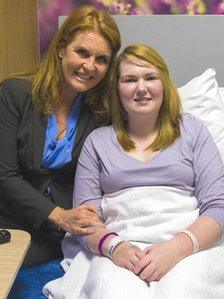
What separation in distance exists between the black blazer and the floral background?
79 centimetres

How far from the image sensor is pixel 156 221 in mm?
1407

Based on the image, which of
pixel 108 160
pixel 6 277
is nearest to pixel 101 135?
pixel 108 160

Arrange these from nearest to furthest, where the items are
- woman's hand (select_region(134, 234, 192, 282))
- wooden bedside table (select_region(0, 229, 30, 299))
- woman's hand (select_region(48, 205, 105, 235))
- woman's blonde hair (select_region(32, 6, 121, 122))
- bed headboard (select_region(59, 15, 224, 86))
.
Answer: wooden bedside table (select_region(0, 229, 30, 299))
woman's hand (select_region(134, 234, 192, 282))
woman's hand (select_region(48, 205, 105, 235))
woman's blonde hair (select_region(32, 6, 121, 122))
bed headboard (select_region(59, 15, 224, 86))

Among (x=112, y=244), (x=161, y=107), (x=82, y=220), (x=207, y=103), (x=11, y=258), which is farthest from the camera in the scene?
(x=207, y=103)

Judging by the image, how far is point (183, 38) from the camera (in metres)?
2.18

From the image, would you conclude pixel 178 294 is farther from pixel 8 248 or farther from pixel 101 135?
pixel 101 135

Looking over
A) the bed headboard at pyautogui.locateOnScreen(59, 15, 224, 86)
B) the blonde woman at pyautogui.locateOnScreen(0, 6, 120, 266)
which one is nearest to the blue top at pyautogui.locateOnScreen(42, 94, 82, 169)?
the blonde woman at pyautogui.locateOnScreen(0, 6, 120, 266)

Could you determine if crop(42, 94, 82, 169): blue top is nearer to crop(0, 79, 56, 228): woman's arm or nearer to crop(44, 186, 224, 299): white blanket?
crop(0, 79, 56, 228): woman's arm

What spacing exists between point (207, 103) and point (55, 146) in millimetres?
612

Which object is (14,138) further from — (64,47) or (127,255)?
(127,255)

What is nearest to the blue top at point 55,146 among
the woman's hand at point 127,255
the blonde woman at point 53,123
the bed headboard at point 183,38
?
the blonde woman at point 53,123

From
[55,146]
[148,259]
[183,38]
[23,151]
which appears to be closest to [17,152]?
[23,151]

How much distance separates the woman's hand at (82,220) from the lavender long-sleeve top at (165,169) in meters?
0.05

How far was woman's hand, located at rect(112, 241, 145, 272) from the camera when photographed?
1.28 meters
